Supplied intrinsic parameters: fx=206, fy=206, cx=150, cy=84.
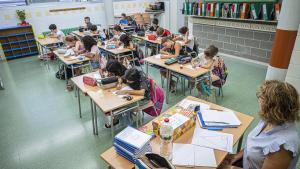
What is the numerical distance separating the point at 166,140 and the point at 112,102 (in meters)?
1.16

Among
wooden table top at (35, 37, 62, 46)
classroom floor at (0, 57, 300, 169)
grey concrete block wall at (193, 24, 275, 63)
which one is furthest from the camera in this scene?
wooden table top at (35, 37, 62, 46)

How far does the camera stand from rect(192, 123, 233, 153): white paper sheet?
66.1 inches

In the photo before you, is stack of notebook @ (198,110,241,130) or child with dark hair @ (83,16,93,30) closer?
stack of notebook @ (198,110,241,130)

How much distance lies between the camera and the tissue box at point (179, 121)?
1798mm

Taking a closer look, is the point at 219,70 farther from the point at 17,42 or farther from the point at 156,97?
the point at 17,42

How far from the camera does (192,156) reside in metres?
1.58

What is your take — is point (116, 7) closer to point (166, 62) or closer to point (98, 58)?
point (98, 58)

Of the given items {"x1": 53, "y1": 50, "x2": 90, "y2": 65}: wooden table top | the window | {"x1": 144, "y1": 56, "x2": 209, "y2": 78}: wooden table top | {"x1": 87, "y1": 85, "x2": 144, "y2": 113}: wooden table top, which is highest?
the window

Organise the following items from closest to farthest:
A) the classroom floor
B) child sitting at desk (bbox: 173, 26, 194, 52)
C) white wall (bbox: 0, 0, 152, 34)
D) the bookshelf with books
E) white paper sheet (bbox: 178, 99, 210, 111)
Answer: white paper sheet (bbox: 178, 99, 210, 111) → the classroom floor → child sitting at desk (bbox: 173, 26, 194, 52) → the bookshelf with books → white wall (bbox: 0, 0, 152, 34)

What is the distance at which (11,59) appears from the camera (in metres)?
7.20

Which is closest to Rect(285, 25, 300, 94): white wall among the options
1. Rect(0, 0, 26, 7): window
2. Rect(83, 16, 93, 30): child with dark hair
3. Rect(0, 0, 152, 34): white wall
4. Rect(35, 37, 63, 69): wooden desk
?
Rect(35, 37, 63, 69): wooden desk

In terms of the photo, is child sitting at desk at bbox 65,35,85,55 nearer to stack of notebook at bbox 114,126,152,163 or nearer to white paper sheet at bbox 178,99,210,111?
white paper sheet at bbox 178,99,210,111

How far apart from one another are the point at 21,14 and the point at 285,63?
8.05 m

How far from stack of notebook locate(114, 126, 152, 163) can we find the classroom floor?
121cm
